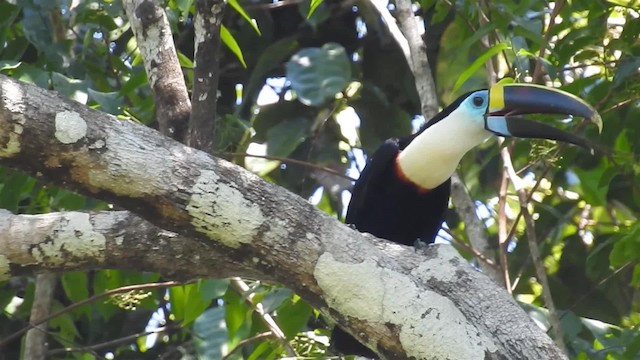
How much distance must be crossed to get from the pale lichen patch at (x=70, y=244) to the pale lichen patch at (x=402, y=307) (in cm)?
49

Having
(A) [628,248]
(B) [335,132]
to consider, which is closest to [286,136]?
(B) [335,132]

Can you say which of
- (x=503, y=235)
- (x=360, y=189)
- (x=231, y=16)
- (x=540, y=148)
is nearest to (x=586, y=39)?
(x=540, y=148)

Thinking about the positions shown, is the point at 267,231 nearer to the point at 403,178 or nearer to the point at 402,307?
the point at 402,307

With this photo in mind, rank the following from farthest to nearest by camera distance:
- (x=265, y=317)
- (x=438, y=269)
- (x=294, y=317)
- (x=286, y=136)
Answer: (x=286, y=136) → (x=265, y=317) → (x=294, y=317) → (x=438, y=269)

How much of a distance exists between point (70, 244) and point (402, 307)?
71 centimetres

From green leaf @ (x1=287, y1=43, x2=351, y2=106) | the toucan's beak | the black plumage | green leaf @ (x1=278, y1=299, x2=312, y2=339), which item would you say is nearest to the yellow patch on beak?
the toucan's beak

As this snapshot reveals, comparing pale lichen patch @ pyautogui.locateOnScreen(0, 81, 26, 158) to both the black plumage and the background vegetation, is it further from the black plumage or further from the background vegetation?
the black plumage

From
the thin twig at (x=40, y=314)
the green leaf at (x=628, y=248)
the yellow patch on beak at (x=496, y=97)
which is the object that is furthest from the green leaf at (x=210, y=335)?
the green leaf at (x=628, y=248)

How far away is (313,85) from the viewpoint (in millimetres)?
3348

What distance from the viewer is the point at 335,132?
3.92m

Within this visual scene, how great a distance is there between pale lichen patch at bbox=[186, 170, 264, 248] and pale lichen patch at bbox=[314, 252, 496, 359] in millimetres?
163

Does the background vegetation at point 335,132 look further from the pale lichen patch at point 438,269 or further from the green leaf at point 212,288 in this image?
the pale lichen patch at point 438,269

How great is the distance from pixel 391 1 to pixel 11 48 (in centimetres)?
146

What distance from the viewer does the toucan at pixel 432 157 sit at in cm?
318
